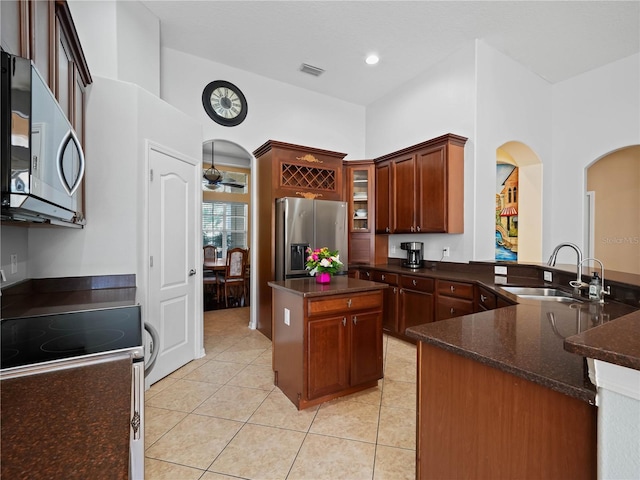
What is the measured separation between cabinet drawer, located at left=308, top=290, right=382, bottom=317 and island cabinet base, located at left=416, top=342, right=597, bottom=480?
1.03 metres

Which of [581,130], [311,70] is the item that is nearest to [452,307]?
[581,130]

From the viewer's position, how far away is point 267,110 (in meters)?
4.36

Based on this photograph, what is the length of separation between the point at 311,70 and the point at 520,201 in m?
3.57

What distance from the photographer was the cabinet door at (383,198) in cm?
429

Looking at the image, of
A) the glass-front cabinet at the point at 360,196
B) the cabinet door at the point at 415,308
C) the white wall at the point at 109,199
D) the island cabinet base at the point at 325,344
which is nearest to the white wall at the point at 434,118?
the glass-front cabinet at the point at 360,196

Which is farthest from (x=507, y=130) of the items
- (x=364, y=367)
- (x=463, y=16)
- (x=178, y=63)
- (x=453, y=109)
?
(x=178, y=63)

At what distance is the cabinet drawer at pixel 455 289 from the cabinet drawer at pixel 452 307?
5cm

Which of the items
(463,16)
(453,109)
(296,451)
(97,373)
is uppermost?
(463,16)

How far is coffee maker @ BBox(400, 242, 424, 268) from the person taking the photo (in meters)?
4.06

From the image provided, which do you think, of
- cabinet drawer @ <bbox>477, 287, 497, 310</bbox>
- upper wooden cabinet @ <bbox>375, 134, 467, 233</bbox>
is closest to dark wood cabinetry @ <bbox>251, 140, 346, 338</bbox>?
upper wooden cabinet @ <bbox>375, 134, 467, 233</bbox>

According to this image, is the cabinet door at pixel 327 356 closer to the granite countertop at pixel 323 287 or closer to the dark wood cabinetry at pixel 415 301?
the granite countertop at pixel 323 287

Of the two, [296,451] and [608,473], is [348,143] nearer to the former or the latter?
[296,451]

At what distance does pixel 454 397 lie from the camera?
3.88ft

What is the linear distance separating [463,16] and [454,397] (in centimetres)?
361
